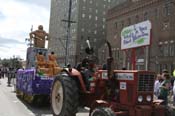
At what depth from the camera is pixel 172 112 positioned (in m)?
9.80

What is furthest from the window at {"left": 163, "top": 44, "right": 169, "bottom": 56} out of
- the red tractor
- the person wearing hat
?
the red tractor

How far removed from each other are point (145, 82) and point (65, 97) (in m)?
2.40

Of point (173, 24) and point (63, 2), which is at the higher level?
point (63, 2)

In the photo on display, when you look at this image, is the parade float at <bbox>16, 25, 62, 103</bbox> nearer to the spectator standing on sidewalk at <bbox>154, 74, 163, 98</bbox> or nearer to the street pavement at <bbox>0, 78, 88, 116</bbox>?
the street pavement at <bbox>0, 78, 88, 116</bbox>

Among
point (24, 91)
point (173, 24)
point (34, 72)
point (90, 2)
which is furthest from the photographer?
point (90, 2)

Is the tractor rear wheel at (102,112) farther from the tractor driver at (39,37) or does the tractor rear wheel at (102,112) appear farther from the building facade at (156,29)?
the building facade at (156,29)

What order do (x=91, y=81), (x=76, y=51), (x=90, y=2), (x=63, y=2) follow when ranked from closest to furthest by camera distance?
(x=91, y=81) < (x=76, y=51) < (x=90, y=2) < (x=63, y=2)

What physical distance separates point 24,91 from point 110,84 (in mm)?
8333

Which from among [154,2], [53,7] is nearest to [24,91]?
Result: [154,2]

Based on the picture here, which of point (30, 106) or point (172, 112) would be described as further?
point (30, 106)

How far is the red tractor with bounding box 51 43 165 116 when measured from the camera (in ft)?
30.6

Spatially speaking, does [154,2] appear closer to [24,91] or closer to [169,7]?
[169,7]

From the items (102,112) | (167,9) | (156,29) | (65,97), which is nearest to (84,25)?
(156,29)

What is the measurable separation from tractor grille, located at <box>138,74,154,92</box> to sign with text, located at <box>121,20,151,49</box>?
1.05 meters
